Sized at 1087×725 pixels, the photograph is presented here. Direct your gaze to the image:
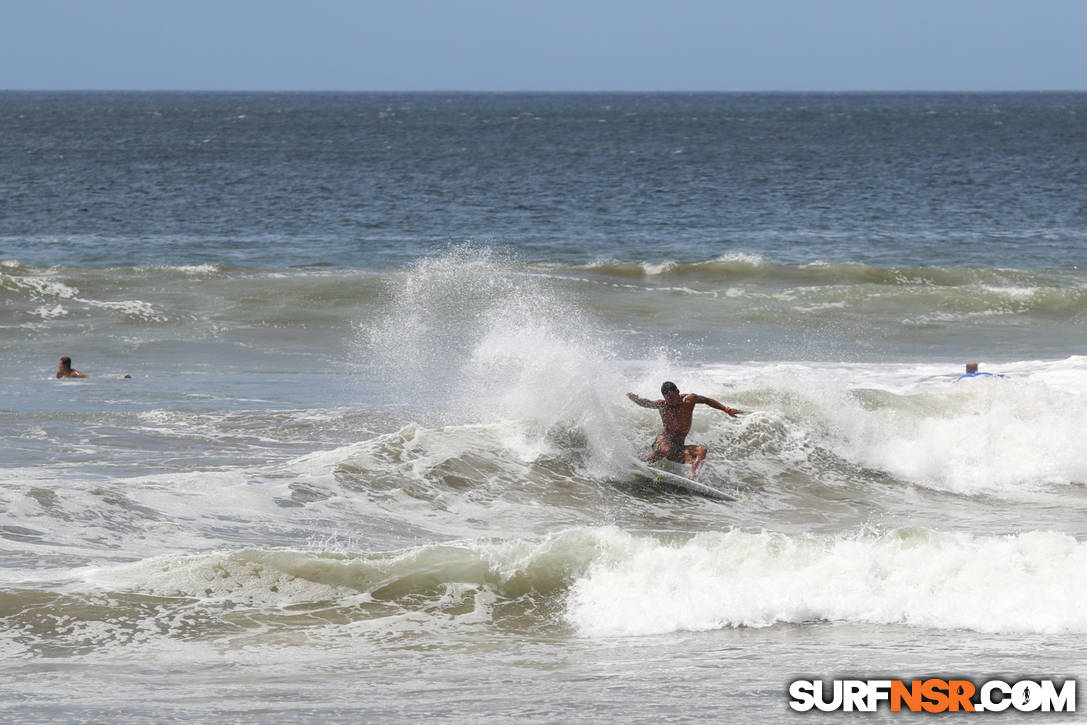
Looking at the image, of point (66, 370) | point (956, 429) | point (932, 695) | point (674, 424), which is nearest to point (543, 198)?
point (66, 370)

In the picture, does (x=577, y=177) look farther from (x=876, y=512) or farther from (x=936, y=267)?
(x=876, y=512)

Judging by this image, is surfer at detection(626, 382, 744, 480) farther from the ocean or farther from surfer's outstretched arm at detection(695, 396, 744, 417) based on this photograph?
the ocean

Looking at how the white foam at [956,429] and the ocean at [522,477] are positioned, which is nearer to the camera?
the ocean at [522,477]

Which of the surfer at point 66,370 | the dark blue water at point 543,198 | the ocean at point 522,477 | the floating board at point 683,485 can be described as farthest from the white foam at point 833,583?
the dark blue water at point 543,198

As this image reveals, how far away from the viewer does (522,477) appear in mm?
14023

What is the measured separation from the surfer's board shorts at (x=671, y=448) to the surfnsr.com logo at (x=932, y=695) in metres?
6.60

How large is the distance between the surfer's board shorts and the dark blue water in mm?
19650

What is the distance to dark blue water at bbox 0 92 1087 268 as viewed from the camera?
36.3m

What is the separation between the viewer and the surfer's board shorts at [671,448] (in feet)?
47.3

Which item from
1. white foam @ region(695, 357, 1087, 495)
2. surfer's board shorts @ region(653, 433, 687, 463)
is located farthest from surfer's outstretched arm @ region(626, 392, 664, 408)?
white foam @ region(695, 357, 1087, 495)

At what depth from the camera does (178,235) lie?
3906 cm

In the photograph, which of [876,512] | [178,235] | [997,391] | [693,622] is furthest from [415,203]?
[693,622]

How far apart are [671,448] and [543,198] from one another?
1437 inches

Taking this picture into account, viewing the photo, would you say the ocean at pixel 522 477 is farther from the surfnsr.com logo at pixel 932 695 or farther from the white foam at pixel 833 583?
the surfnsr.com logo at pixel 932 695
